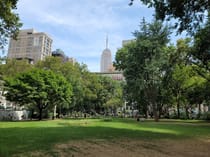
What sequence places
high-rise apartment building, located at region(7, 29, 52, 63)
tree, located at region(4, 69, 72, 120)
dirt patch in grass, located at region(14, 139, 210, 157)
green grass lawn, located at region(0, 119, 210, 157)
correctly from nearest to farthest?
1. dirt patch in grass, located at region(14, 139, 210, 157)
2. green grass lawn, located at region(0, 119, 210, 157)
3. tree, located at region(4, 69, 72, 120)
4. high-rise apartment building, located at region(7, 29, 52, 63)

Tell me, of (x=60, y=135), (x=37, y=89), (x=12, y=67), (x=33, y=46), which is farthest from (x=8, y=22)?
(x=33, y=46)

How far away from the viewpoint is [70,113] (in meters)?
65.0

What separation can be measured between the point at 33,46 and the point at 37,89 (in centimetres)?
5693

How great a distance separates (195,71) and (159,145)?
22.9m

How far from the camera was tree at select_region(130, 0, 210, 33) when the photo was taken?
10.3 metres

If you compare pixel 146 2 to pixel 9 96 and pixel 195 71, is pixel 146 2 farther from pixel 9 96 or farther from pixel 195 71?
pixel 9 96

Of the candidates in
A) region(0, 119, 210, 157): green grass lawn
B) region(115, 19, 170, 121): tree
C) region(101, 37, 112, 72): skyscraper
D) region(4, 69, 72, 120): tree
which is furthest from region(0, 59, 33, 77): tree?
region(101, 37, 112, 72): skyscraper

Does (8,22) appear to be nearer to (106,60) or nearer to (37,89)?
(37,89)

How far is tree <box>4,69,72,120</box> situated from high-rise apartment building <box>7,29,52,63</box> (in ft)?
161

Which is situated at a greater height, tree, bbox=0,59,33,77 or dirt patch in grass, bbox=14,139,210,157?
tree, bbox=0,59,33,77

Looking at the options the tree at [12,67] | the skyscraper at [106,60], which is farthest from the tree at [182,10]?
the skyscraper at [106,60]

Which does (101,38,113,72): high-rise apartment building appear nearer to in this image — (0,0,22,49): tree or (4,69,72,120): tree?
(4,69,72,120): tree

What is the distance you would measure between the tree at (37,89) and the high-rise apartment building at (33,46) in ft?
161

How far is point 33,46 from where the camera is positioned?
87.6 m
